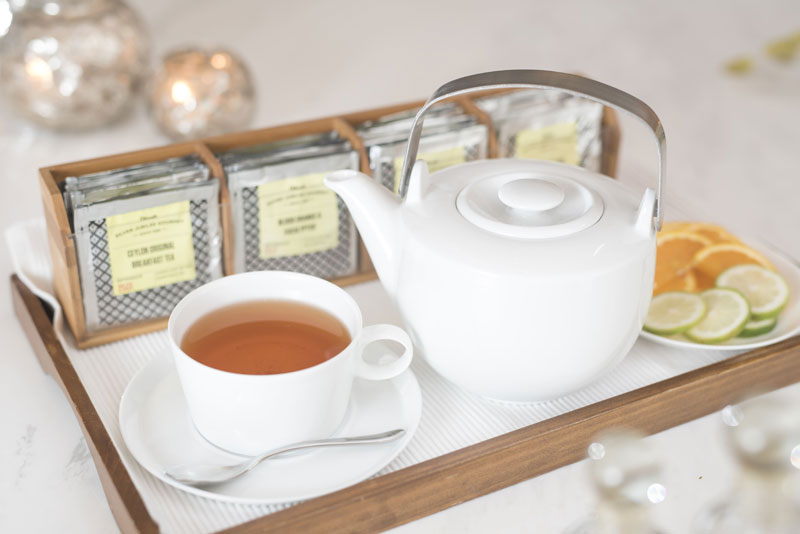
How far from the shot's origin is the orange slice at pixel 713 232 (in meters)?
0.90

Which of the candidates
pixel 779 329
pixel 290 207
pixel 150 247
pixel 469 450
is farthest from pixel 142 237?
pixel 779 329

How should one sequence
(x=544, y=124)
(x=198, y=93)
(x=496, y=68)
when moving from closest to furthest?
(x=544, y=124) < (x=198, y=93) < (x=496, y=68)

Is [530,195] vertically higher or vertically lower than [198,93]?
higher

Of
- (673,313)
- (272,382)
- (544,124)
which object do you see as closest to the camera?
(272,382)

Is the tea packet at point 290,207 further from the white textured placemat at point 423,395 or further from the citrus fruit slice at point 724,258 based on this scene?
the citrus fruit slice at point 724,258

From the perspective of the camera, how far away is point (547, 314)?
64 centimetres

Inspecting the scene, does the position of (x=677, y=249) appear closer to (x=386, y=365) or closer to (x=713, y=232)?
(x=713, y=232)

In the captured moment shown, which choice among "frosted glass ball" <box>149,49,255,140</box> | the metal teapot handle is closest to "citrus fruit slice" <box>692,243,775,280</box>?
the metal teapot handle

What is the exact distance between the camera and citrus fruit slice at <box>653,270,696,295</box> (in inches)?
34.5

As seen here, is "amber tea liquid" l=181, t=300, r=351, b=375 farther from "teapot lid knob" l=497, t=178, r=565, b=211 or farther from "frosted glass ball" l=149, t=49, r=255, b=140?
"frosted glass ball" l=149, t=49, r=255, b=140

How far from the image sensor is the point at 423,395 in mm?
757

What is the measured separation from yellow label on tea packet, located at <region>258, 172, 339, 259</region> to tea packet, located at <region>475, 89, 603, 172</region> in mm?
203

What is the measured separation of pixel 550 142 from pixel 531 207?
0.32 m

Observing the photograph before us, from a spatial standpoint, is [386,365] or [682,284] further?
[682,284]
